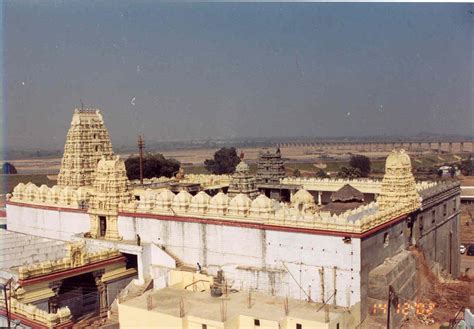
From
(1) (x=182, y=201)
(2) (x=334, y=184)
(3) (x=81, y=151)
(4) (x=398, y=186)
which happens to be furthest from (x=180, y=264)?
(2) (x=334, y=184)

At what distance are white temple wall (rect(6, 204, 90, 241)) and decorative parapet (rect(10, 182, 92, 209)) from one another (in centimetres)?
55

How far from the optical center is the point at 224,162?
3588 inches

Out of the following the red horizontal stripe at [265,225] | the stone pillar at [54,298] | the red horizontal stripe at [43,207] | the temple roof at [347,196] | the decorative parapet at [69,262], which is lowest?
the stone pillar at [54,298]

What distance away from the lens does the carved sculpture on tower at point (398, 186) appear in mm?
30328

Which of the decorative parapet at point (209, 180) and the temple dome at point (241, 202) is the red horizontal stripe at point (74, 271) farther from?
the decorative parapet at point (209, 180)

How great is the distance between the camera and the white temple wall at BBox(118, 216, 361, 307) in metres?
24.7

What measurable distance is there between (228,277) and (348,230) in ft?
23.9

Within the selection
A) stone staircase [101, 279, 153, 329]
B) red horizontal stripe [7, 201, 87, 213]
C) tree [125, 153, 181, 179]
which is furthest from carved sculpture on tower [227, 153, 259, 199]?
tree [125, 153, 181, 179]

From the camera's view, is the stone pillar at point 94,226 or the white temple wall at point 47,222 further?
the white temple wall at point 47,222

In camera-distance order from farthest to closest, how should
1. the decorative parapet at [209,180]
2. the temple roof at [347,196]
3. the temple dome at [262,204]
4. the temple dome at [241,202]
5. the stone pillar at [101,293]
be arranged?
the decorative parapet at [209,180] < the temple roof at [347,196] < the stone pillar at [101,293] < the temple dome at [241,202] < the temple dome at [262,204]

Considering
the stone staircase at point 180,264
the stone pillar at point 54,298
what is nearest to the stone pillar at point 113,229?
the stone staircase at point 180,264

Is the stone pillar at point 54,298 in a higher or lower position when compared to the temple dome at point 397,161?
lower

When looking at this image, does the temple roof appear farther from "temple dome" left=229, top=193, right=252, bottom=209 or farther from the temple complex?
"temple dome" left=229, top=193, right=252, bottom=209

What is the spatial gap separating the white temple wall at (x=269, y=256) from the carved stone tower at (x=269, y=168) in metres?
18.9
